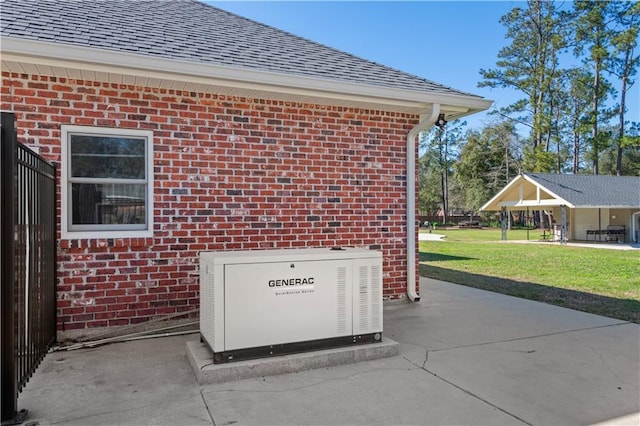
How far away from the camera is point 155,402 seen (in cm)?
328

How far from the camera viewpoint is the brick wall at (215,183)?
15.6ft

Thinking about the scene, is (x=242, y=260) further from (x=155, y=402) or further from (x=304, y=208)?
(x=304, y=208)

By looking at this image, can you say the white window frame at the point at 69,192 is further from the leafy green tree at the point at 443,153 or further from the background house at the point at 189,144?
the leafy green tree at the point at 443,153

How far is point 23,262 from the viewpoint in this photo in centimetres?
332

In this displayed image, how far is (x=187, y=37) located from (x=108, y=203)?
2.37 metres

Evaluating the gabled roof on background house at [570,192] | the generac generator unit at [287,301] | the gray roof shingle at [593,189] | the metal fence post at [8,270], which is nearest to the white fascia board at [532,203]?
the gabled roof on background house at [570,192]

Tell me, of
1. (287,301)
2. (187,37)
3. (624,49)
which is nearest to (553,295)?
(287,301)

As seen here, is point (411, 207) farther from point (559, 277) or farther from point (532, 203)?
point (532, 203)

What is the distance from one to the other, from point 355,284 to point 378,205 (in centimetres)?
223

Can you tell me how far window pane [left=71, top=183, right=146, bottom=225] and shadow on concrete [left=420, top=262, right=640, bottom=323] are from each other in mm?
6168

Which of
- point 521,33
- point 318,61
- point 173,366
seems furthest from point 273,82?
point 521,33

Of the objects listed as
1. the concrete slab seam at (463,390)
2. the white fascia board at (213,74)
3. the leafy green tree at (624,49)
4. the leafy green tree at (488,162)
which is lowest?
the concrete slab seam at (463,390)

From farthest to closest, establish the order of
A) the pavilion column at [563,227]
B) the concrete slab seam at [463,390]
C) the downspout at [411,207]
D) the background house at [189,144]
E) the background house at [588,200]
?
1. the background house at [588,200]
2. the pavilion column at [563,227]
3. the downspout at [411,207]
4. the background house at [189,144]
5. the concrete slab seam at [463,390]

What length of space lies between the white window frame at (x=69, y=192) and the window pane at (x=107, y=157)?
6cm
